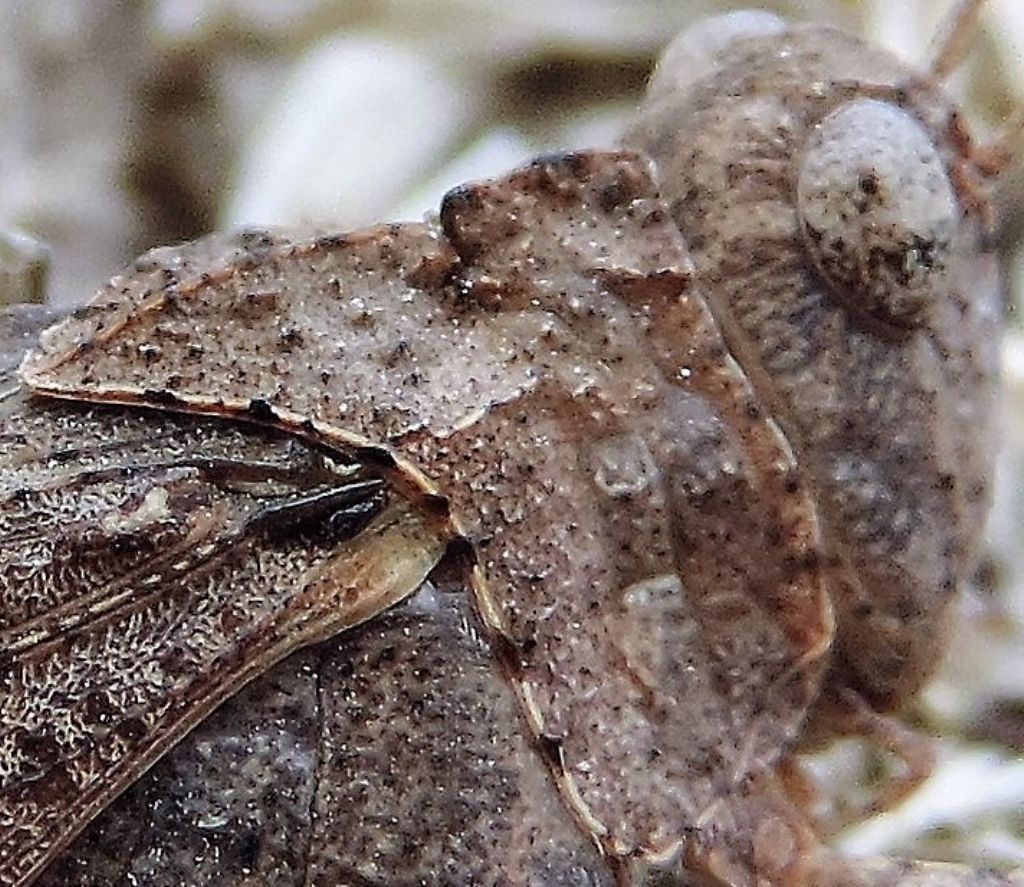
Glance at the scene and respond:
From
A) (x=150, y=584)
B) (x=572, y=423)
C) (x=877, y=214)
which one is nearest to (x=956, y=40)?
(x=877, y=214)

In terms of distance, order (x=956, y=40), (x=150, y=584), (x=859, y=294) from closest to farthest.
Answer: (x=150, y=584) < (x=859, y=294) < (x=956, y=40)

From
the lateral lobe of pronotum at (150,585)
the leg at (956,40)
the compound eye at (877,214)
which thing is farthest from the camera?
the leg at (956,40)

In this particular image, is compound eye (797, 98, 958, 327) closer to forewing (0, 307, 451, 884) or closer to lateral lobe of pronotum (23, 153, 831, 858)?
lateral lobe of pronotum (23, 153, 831, 858)

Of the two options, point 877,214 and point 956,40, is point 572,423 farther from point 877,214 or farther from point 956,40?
point 956,40

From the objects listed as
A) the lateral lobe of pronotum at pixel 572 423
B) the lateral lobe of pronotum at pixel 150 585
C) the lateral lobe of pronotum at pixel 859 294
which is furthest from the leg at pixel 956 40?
the lateral lobe of pronotum at pixel 150 585

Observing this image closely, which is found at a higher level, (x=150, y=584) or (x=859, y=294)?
(x=859, y=294)

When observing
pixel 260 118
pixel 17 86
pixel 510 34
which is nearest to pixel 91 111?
pixel 17 86

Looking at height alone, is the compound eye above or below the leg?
below

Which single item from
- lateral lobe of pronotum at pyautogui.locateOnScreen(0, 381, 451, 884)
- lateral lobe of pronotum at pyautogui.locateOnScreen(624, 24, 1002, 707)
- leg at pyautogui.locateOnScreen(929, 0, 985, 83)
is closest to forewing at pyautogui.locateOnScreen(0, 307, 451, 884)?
lateral lobe of pronotum at pyautogui.locateOnScreen(0, 381, 451, 884)

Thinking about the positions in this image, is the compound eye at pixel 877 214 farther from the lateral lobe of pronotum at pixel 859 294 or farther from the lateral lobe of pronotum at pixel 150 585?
the lateral lobe of pronotum at pixel 150 585
